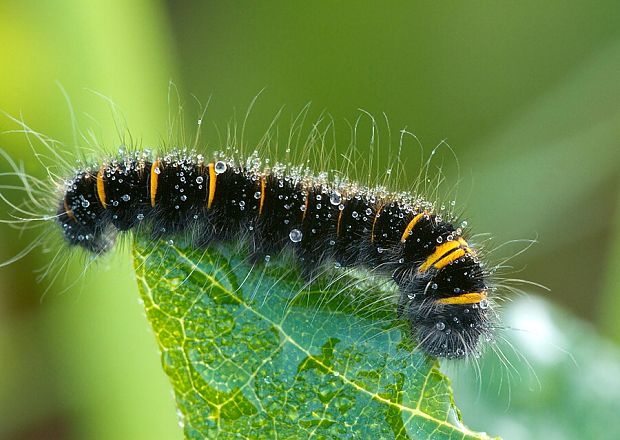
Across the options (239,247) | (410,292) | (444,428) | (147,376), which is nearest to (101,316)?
(147,376)

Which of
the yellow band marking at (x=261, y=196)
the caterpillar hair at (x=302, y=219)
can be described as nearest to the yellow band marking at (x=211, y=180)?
the caterpillar hair at (x=302, y=219)

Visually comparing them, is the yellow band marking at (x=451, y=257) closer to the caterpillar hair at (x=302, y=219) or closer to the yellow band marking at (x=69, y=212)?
the caterpillar hair at (x=302, y=219)

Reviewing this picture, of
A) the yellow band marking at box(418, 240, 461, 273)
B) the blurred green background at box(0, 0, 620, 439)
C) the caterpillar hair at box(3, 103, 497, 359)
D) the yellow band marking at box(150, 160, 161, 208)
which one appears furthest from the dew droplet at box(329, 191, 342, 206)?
the blurred green background at box(0, 0, 620, 439)

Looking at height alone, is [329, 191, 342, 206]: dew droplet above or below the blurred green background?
above

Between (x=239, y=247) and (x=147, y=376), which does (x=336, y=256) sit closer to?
(x=239, y=247)

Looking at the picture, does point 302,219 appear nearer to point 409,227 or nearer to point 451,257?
point 409,227

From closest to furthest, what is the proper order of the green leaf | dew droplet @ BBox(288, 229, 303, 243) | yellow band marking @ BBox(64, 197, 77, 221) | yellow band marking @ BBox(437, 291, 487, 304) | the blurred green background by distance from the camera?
the green leaf → yellow band marking @ BBox(437, 291, 487, 304) → dew droplet @ BBox(288, 229, 303, 243) → yellow band marking @ BBox(64, 197, 77, 221) → the blurred green background

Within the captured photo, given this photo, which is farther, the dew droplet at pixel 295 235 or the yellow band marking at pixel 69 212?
the yellow band marking at pixel 69 212

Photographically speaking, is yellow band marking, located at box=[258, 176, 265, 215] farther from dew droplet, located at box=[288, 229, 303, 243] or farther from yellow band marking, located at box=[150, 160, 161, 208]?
yellow band marking, located at box=[150, 160, 161, 208]
